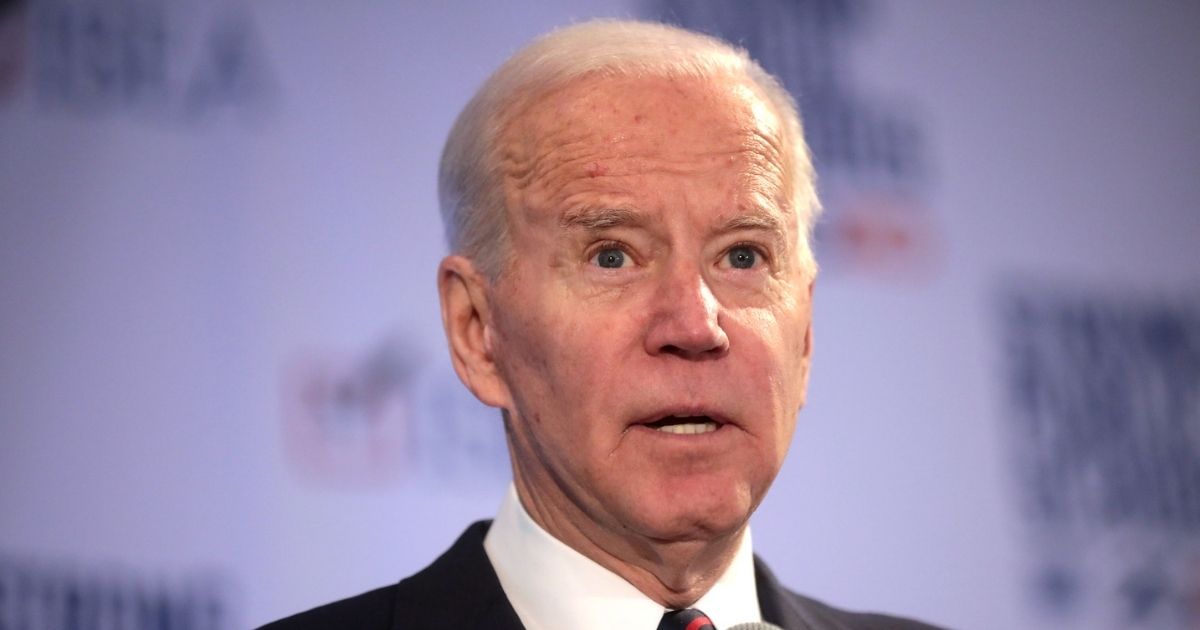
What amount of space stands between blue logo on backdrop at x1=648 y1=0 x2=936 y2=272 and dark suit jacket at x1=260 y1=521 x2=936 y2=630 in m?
1.48

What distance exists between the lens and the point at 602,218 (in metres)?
1.83

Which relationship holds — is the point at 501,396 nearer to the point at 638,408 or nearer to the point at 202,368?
the point at 638,408

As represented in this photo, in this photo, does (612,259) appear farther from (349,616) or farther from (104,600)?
(104,600)

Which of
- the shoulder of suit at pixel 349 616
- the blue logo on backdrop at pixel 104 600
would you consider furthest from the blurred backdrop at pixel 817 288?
the shoulder of suit at pixel 349 616

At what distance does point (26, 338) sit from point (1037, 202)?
2.41 m

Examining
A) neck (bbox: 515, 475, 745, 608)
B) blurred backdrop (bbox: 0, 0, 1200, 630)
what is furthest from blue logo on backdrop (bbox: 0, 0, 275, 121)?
neck (bbox: 515, 475, 745, 608)

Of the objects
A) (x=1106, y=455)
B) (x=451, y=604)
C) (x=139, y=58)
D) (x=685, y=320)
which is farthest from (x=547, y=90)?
(x=1106, y=455)

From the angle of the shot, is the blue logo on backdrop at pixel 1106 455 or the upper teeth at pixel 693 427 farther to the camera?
the blue logo on backdrop at pixel 1106 455

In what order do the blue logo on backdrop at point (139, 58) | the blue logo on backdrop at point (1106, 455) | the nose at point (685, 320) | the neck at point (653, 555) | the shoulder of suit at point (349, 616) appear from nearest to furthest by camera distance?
the nose at point (685, 320) < the neck at point (653, 555) < the shoulder of suit at point (349, 616) < the blue logo on backdrop at point (139, 58) < the blue logo on backdrop at point (1106, 455)

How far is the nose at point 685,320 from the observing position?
68.7 inches

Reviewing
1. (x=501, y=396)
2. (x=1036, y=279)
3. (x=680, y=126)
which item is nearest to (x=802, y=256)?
(x=680, y=126)

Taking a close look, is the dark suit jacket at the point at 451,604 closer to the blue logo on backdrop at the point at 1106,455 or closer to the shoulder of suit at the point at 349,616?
the shoulder of suit at the point at 349,616

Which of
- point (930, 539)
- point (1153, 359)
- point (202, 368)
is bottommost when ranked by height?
point (930, 539)

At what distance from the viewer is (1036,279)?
3.72m
